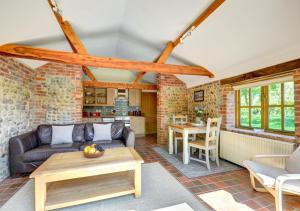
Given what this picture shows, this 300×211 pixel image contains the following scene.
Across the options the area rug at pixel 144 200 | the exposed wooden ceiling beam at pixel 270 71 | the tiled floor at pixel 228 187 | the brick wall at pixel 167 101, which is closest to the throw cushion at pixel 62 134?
the tiled floor at pixel 228 187

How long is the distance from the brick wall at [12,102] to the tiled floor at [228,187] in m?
0.43

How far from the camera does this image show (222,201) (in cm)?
184

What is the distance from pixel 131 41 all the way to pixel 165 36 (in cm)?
120

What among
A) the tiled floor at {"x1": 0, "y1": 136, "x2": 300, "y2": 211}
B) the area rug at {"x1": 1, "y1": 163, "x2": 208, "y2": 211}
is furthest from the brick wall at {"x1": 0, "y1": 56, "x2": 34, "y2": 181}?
the area rug at {"x1": 1, "y1": 163, "x2": 208, "y2": 211}

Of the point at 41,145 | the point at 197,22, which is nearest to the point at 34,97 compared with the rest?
the point at 41,145

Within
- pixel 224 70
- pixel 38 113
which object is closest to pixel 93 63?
pixel 38 113

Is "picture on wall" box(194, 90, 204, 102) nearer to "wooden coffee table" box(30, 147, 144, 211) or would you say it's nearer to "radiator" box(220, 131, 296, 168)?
"radiator" box(220, 131, 296, 168)

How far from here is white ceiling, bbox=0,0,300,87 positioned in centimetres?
190

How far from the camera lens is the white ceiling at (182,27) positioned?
1897 millimetres

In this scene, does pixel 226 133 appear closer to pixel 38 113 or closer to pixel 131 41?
pixel 131 41

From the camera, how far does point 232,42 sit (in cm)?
252

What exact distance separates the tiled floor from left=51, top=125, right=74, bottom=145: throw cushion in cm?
78

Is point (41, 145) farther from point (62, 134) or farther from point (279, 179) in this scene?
point (279, 179)

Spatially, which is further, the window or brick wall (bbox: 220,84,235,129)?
brick wall (bbox: 220,84,235,129)
